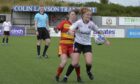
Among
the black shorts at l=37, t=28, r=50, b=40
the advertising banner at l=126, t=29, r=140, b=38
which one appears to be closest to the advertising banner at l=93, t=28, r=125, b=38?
the advertising banner at l=126, t=29, r=140, b=38

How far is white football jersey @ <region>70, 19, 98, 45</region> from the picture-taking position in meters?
11.3

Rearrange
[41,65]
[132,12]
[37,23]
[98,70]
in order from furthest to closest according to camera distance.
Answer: [132,12] → [37,23] → [41,65] → [98,70]

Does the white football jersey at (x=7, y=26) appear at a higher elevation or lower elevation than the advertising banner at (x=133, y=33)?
higher

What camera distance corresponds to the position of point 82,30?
37.3ft

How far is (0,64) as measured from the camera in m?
16.3

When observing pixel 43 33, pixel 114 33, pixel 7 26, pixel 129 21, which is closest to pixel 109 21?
pixel 129 21

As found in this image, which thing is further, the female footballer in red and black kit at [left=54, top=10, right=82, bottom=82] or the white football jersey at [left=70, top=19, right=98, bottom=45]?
the female footballer in red and black kit at [left=54, top=10, right=82, bottom=82]

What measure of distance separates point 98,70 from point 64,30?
8.95 ft

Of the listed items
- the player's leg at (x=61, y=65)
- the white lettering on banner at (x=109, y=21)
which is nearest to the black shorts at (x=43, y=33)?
the player's leg at (x=61, y=65)

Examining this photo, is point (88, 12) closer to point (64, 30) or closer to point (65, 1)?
point (64, 30)

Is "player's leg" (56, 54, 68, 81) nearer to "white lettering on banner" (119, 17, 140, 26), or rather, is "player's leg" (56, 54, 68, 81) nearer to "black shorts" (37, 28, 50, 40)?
"black shorts" (37, 28, 50, 40)

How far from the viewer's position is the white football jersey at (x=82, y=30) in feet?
37.0

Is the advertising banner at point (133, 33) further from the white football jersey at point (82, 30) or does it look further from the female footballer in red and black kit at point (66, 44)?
the white football jersey at point (82, 30)

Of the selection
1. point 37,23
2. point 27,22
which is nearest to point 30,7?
point 27,22
